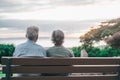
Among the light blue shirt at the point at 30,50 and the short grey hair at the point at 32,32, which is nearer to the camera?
the light blue shirt at the point at 30,50

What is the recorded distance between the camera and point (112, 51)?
21547 millimetres

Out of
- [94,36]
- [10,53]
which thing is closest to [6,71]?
[10,53]

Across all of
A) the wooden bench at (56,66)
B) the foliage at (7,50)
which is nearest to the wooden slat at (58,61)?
the wooden bench at (56,66)

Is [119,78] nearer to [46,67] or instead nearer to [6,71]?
[46,67]

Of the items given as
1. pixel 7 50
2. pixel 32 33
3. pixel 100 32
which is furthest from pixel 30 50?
pixel 100 32

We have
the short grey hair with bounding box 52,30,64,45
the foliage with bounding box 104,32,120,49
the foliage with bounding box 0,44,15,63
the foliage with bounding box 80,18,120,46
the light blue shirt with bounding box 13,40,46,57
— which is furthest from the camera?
the foliage with bounding box 80,18,120,46

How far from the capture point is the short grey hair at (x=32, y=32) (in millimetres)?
7844

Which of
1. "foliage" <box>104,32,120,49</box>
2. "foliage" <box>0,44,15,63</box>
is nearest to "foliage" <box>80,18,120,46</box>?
"foliage" <box>0,44,15,63</box>

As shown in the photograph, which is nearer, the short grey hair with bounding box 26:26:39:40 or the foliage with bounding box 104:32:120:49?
the short grey hair with bounding box 26:26:39:40

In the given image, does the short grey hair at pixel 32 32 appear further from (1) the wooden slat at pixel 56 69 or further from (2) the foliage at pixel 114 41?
(2) the foliage at pixel 114 41

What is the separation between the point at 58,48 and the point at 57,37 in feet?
0.56

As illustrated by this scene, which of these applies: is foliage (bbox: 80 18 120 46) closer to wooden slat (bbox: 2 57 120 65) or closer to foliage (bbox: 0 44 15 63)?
foliage (bbox: 0 44 15 63)

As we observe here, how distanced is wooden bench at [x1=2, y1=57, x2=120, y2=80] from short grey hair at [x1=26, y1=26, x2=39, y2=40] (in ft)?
1.73

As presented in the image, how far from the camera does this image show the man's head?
25.7ft
